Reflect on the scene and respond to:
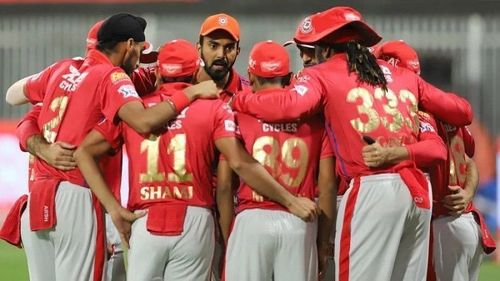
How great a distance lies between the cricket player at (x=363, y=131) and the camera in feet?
24.2

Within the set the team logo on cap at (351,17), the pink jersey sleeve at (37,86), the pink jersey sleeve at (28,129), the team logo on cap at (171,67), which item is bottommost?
the pink jersey sleeve at (28,129)

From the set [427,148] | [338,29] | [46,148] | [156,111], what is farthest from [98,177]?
[427,148]

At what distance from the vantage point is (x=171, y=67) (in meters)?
7.62

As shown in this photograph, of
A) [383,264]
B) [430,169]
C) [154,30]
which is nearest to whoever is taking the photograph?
[383,264]

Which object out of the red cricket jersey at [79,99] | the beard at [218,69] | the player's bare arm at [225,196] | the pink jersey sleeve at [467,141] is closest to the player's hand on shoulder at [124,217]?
the red cricket jersey at [79,99]

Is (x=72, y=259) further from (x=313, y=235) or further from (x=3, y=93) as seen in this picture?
(x=3, y=93)

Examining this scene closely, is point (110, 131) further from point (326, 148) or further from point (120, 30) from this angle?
point (326, 148)

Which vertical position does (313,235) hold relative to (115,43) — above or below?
below

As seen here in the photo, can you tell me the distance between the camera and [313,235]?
7598 millimetres

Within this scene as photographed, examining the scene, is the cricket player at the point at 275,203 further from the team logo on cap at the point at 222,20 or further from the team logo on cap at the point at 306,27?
the team logo on cap at the point at 222,20

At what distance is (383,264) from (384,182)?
469mm

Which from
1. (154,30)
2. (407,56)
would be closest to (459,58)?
(154,30)

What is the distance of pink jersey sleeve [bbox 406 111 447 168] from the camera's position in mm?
7535

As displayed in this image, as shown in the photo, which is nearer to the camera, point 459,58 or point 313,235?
point 313,235
